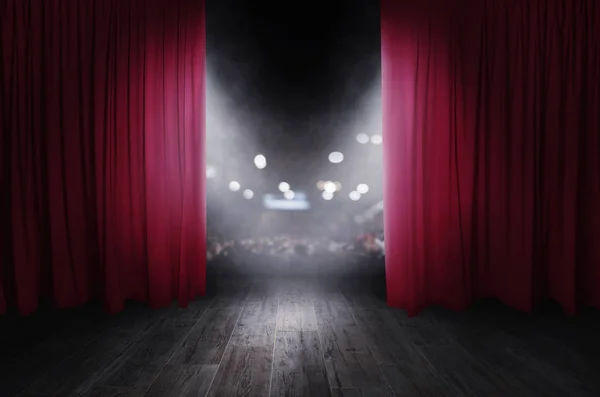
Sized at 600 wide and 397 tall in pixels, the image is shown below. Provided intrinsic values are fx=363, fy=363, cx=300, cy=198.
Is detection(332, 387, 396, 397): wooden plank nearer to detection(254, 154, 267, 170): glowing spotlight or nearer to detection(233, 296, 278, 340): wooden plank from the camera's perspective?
detection(233, 296, 278, 340): wooden plank

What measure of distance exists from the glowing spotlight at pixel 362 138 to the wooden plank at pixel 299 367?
1784mm

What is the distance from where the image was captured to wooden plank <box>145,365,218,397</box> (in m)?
1.34

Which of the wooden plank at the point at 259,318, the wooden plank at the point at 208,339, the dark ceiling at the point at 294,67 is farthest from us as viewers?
the dark ceiling at the point at 294,67

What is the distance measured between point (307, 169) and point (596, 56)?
2.11 m

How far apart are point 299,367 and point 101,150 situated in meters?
1.79

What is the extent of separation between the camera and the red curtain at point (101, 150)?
2.26 meters

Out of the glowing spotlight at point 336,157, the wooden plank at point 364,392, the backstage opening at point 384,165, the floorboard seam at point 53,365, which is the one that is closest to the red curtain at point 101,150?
the backstage opening at point 384,165

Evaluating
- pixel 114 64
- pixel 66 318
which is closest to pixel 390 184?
pixel 114 64

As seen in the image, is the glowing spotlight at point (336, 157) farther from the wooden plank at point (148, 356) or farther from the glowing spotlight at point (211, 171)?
the wooden plank at point (148, 356)

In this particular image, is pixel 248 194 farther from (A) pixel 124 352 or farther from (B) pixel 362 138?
(A) pixel 124 352

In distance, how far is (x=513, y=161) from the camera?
2291 mm

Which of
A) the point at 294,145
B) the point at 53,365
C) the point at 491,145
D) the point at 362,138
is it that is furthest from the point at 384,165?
the point at 53,365

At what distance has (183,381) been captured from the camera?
56.2 inches

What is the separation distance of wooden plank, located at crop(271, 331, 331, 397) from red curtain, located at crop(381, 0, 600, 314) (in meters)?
0.80
